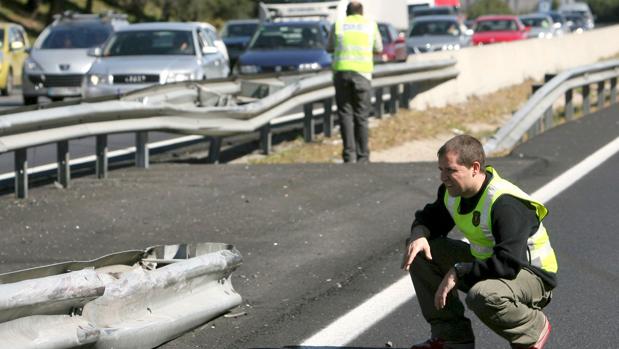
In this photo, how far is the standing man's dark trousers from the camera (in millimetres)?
15367

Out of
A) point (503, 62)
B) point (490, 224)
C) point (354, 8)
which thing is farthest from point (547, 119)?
point (490, 224)

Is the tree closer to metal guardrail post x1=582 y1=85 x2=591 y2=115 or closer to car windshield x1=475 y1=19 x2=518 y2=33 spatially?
car windshield x1=475 y1=19 x2=518 y2=33

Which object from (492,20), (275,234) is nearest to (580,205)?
(275,234)

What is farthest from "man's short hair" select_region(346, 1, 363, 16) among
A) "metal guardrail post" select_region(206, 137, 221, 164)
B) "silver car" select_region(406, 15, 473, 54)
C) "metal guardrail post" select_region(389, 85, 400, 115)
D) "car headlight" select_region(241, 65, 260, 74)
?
"silver car" select_region(406, 15, 473, 54)

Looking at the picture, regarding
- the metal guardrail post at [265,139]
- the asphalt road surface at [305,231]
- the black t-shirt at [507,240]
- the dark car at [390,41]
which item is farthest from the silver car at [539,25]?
the black t-shirt at [507,240]

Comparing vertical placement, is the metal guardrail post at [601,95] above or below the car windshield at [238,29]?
above

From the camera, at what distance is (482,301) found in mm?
5453

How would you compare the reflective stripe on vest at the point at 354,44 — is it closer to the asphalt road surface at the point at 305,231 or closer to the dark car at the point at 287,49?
the asphalt road surface at the point at 305,231

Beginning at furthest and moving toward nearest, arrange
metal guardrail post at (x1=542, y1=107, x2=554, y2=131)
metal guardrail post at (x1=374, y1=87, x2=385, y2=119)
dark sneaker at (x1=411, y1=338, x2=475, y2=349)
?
metal guardrail post at (x1=374, y1=87, x2=385, y2=119)
metal guardrail post at (x1=542, y1=107, x2=554, y2=131)
dark sneaker at (x1=411, y1=338, x2=475, y2=349)

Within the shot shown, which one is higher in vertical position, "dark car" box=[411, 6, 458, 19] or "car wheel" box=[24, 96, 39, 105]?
"car wheel" box=[24, 96, 39, 105]

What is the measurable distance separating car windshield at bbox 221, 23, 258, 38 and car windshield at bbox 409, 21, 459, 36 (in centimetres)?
481

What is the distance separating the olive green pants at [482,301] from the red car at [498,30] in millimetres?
37862

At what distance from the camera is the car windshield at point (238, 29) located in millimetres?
40438

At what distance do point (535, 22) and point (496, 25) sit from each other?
6504mm
